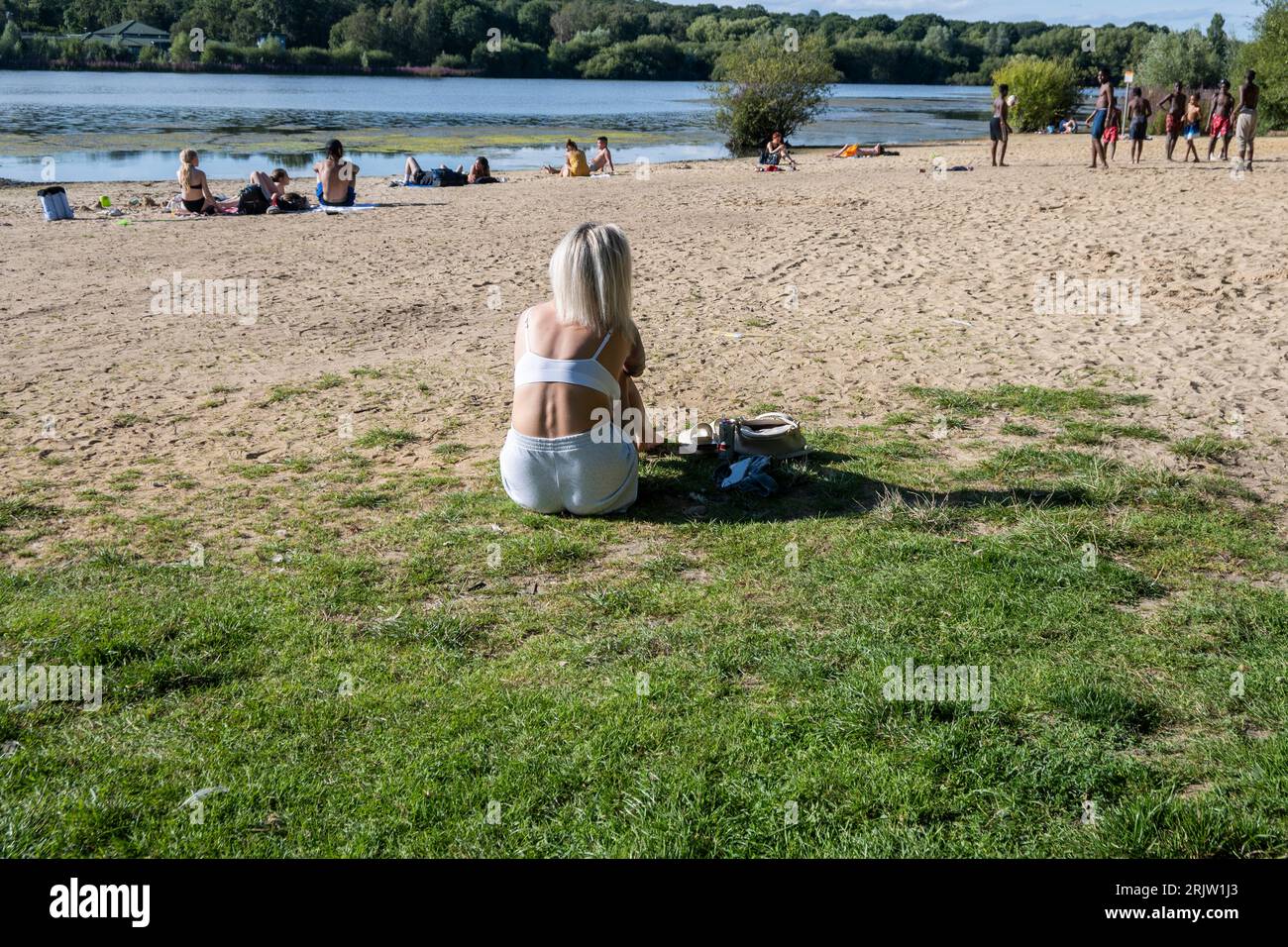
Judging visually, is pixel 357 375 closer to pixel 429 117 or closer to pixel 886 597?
pixel 886 597

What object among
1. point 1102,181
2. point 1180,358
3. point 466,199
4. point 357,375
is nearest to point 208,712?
point 357,375

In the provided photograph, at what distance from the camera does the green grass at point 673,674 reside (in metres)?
3.26

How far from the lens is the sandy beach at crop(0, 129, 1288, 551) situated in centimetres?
762

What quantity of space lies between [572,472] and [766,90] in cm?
3417

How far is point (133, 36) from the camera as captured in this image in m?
99.6

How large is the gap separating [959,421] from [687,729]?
14.5 ft

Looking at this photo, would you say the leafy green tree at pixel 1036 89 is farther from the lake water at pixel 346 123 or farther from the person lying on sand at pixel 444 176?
the person lying on sand at pixel 444 176

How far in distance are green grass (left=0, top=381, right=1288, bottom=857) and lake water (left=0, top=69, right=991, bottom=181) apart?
24522mm

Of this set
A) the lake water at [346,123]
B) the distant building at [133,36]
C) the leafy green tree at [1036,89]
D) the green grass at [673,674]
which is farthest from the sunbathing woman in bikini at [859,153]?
the distant building at [133,36]

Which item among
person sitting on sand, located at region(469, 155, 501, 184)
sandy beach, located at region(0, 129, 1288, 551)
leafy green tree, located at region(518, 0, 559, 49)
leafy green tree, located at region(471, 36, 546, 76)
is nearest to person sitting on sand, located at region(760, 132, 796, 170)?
person sitting on sand, located at region(469, 155, 501, 184)

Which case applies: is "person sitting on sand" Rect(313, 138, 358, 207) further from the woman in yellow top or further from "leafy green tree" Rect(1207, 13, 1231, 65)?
"leafy green tree" Rect(1207, 13, 1231, 65)

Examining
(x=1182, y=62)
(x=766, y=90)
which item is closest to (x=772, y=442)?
(x=766, y=90)

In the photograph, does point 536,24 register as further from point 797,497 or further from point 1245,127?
point 797,497

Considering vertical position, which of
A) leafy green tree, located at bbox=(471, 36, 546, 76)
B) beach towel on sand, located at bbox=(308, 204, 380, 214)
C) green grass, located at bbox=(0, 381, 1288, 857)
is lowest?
green grass, located at bbox=(0, 381, 1288, 857)
